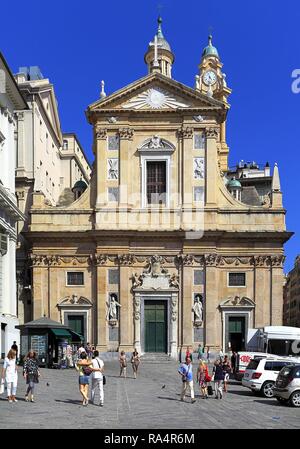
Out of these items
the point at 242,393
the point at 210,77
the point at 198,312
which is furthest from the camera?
the point at 210,77

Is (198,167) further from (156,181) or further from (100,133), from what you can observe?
(100,133)

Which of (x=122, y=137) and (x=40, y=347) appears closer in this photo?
(x=40, y=347)

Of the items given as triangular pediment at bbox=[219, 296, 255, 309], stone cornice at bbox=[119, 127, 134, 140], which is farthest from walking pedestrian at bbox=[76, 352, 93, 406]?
stone cornice at bbox=[119, 127, 134, 140]

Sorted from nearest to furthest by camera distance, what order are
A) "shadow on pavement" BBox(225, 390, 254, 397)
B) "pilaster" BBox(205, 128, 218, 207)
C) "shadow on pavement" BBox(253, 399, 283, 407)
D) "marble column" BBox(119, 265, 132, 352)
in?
"shadow on pavement" BBox(253, 399, 283, 407) → "shadow on pavement" BBox(225, 390, 254, 397) → "marble column" BBox(119, 265, 132, 352) → "pilaster" BBox(205, 128, 218, 207)

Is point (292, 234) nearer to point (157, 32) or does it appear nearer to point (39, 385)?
point (39, 385)

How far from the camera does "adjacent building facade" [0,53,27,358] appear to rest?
38719 mm

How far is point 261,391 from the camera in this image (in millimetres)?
26031

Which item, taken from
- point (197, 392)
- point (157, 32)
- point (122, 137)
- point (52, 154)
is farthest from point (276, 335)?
point (157, 32)

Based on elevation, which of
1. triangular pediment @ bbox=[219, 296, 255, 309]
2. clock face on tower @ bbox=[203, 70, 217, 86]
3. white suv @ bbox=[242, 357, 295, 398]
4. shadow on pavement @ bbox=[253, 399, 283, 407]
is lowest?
shadow on pavement @ bbox=[253, 399, 283, 407]

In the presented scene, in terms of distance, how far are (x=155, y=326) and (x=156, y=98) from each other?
666 inches

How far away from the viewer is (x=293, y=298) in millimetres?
118750

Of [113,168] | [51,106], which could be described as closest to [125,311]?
[113,168]

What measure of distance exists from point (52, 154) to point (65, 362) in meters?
29.1

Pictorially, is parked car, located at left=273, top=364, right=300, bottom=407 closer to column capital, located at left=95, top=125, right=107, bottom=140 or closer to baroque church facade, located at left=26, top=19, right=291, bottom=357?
baroque church facade, located at left=26, top=19, right=291, bottom=357
